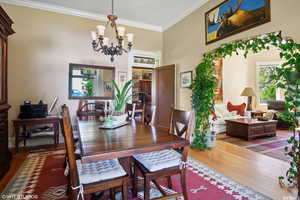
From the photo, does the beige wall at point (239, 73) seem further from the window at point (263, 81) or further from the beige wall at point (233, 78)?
the window at point (263, 81)

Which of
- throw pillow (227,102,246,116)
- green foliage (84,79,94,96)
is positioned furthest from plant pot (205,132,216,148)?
green foliage (84,79,94,96)

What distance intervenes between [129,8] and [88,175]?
3847mm

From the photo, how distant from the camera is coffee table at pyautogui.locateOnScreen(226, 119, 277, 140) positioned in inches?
158

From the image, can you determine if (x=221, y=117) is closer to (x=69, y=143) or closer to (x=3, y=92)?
(x=69, y=143)

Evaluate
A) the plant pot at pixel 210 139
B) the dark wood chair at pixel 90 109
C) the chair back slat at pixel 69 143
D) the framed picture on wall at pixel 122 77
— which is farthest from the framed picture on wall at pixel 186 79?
the chair back slat at pixel 69 143

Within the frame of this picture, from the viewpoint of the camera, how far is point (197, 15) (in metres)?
3.71

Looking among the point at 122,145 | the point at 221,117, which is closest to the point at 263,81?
the point at 221,117

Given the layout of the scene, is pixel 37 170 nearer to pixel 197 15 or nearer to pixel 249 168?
pixel 249 168

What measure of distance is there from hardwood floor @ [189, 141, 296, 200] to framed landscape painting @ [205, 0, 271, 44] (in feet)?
7.52

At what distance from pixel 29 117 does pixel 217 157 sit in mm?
3947

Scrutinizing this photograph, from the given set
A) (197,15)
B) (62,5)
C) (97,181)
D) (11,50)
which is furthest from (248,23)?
(11,50)

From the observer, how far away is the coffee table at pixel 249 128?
4.01 metres

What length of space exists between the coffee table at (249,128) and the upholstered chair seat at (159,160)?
3161 mm

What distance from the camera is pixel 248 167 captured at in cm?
253
